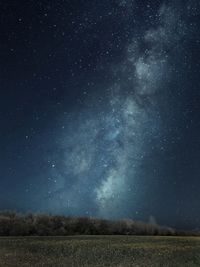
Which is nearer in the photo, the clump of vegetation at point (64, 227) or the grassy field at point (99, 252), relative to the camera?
the grassy field at point (99, 252)

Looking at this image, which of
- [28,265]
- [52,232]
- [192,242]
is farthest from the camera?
[52,232]

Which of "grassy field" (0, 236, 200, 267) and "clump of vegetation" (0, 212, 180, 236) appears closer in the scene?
"grassy field" (0, 236, 200, 267)

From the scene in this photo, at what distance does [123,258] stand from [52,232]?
14.7 meters

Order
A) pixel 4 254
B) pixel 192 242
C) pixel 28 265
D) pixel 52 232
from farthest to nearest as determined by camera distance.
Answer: pixel 52 232
pixel 192 242
pixel 4 254
pixel 28 265

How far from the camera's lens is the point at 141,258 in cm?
4309

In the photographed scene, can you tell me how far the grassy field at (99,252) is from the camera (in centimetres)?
4200

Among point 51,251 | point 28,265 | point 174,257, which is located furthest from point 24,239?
point 174,257

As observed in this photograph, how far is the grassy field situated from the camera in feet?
138

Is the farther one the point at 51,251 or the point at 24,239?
the point at 24,239

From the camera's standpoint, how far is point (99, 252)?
4447 cm

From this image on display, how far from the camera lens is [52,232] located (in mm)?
56719

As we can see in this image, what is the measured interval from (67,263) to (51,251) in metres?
2.81

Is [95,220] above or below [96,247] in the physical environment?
above

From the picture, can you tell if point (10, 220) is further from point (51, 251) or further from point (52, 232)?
point (51, 251)
